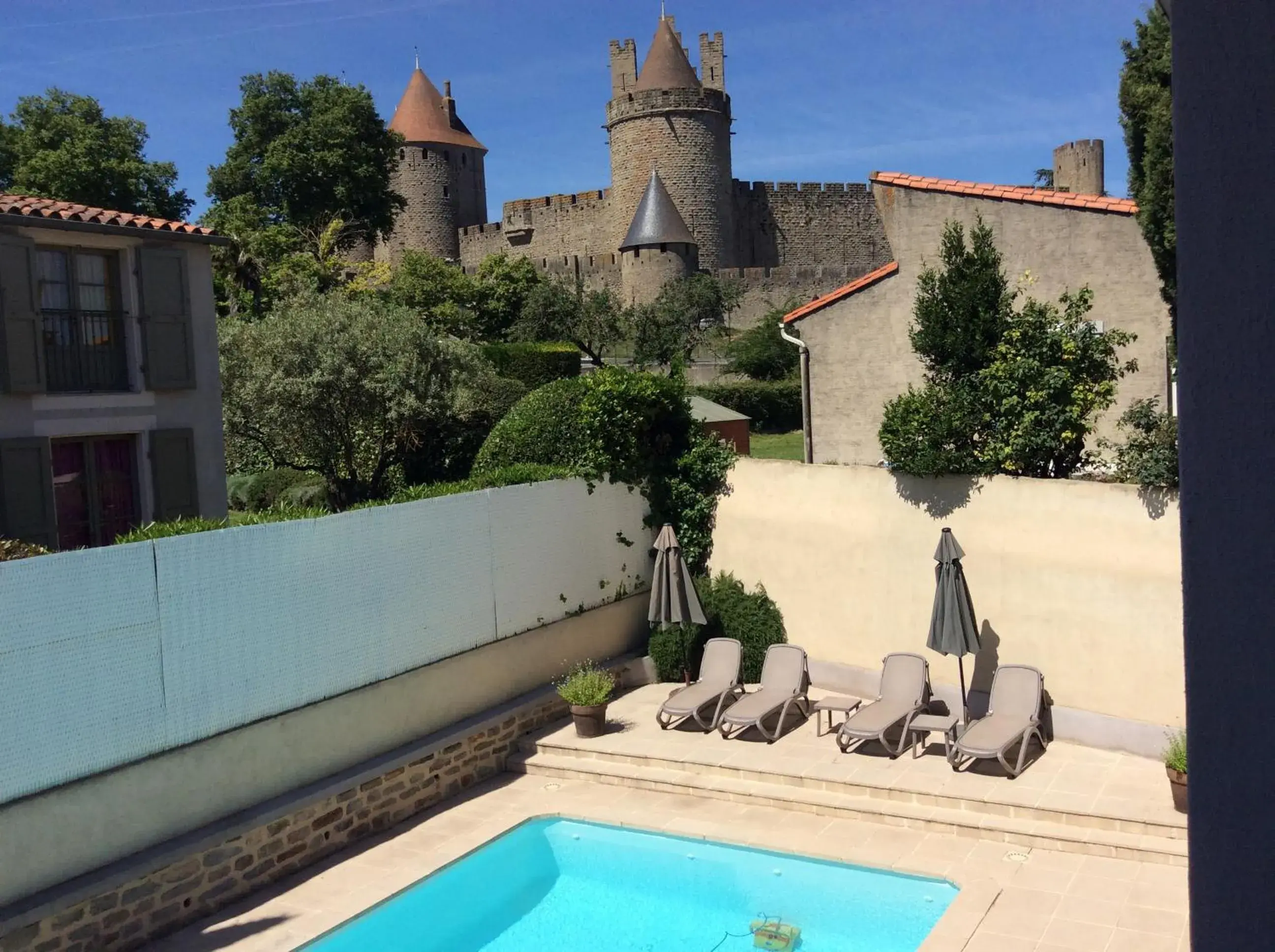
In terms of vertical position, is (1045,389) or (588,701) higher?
Result: (1045,389)

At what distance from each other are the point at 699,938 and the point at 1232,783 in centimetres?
657

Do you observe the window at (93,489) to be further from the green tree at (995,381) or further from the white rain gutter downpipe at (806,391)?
the green tree at (995,381)

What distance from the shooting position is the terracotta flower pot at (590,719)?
10891mm

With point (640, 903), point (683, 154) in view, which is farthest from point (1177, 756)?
point (683, 154)

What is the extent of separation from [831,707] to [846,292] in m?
5.61

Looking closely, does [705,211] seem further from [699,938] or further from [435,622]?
[699,938]

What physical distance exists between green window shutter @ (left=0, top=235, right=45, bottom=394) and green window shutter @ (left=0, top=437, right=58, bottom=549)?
2.16ft

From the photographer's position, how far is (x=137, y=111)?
39.7 metres

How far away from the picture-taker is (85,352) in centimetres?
1334

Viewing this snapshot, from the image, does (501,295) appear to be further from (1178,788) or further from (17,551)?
(1178,788)

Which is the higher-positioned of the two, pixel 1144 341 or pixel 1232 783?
pixel 1144 341

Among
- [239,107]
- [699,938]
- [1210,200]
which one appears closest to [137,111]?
[239,107]

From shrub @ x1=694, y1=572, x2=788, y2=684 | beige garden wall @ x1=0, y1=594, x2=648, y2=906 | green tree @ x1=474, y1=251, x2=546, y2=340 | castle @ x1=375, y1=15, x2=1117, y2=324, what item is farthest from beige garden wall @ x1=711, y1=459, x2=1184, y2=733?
castle @ x1=375, y1=15, x2=1117, y2=324

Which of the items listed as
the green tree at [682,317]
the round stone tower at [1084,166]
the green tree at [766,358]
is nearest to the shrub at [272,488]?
the green tree at [682,317]
